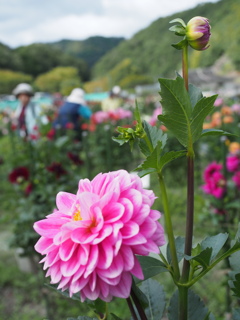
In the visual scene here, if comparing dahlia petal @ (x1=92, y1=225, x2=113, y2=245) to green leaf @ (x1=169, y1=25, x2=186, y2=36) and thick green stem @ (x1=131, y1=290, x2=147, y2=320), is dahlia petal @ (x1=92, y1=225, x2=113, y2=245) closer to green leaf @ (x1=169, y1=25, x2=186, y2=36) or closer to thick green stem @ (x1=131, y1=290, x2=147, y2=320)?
thick green stem @ (x1=131, y1=290, x2=147, y2=320)

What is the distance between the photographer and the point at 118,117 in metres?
3.57

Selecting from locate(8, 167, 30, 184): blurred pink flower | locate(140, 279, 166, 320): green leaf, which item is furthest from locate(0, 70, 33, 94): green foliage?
locate(140, 279, 166, 320): green leaf

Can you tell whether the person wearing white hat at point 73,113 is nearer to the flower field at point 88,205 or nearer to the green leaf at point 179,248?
the flower field at point 88,205

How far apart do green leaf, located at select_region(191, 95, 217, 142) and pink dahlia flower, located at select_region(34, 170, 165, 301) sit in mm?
75

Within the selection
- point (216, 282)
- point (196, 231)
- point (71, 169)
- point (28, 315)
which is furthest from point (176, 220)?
point (28, 315)

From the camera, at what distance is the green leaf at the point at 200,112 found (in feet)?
1.15

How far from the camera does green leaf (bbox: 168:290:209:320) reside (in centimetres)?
42

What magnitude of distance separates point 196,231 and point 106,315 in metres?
2.05

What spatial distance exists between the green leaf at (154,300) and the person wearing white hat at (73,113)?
3346mm

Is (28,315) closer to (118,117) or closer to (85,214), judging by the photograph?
(85,214)

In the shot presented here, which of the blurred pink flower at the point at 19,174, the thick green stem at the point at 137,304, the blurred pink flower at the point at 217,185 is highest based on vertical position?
Answer: the thick green stem at the point at 137,304

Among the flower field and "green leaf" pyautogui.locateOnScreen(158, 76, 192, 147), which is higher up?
"green leaf" pyautogui.locateOnScreen(158, 76, 192, 147)

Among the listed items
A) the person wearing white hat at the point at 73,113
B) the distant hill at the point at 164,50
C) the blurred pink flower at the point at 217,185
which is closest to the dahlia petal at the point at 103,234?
the blurred pink flower at the point at 217,185

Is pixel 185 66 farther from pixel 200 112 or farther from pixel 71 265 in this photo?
pixel 71 265
